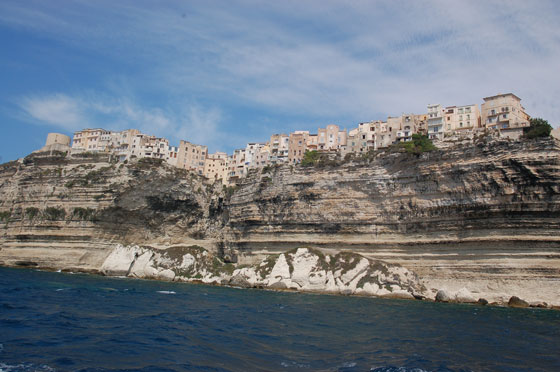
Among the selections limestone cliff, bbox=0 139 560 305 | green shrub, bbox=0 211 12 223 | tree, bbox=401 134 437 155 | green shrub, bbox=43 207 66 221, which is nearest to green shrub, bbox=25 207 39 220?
limestone cliff, bbox=0 139 560 305

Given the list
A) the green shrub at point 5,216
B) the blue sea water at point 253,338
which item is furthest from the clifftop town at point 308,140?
the blue sea water at point 253,338

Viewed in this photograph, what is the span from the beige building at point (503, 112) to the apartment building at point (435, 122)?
A: 5.93 metres

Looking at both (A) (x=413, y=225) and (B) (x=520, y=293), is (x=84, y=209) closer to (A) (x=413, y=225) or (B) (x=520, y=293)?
(A) (x=413, y=225)

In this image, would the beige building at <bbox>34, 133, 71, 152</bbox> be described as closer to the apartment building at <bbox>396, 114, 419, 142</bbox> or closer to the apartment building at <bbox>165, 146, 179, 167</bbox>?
the apartment building at <bbox>165, 146, 179, 167</bbox>

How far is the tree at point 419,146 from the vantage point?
44259mm

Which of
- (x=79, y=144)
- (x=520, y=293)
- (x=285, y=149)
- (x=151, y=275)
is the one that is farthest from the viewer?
(x=79, y=144)

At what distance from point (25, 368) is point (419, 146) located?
4319cm

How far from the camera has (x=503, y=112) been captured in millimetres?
53562

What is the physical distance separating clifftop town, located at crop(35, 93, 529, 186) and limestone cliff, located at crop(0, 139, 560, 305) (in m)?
5.97

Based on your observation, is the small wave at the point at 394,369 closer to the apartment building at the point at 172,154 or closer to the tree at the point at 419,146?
the tree at the point at 419,146

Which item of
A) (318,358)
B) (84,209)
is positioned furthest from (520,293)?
(84,209)

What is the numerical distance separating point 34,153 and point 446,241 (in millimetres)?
60194

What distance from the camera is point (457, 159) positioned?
4084 centimetres

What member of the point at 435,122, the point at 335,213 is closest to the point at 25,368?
the point at 335,213
